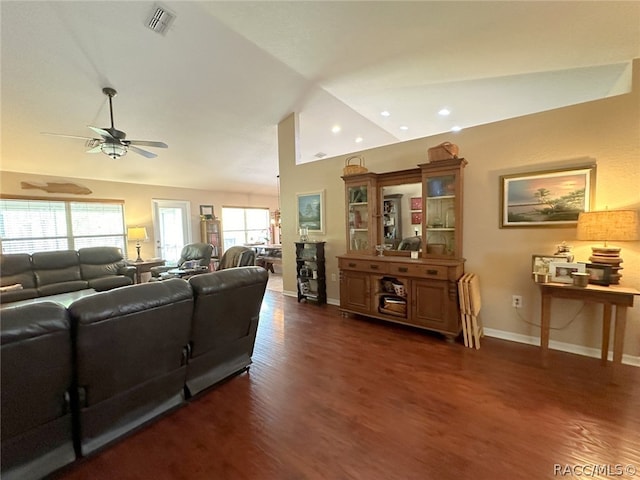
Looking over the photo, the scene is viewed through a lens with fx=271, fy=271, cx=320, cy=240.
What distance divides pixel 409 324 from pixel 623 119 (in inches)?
110

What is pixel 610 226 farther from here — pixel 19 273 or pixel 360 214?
pixel 19 273

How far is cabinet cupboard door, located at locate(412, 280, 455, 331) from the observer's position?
9.89ft

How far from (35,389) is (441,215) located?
12.0ft

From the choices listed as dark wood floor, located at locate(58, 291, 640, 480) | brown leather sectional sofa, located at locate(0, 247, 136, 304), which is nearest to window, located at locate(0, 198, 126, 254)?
brown leather sectional sofa, located at locate(0, 247, 136, 304)

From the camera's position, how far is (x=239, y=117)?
4.64 metres

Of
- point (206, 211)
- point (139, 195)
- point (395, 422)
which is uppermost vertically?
point (139, 195)

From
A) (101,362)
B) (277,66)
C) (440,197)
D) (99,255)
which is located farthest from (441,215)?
(99,255)

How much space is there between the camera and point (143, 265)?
5.94 metres

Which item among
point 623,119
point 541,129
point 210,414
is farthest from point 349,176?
point 210,414

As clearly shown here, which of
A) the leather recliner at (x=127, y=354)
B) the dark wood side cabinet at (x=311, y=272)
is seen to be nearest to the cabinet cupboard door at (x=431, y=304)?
the dark wood side cabinet at (x=311, y=272)

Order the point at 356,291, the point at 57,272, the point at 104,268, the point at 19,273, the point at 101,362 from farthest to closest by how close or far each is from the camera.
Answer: the point at 104,268 → the point at 57,272 → the point at 19,273 → the point at 356,291 → the point at 101,362

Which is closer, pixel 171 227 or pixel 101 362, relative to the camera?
pixel 101 362

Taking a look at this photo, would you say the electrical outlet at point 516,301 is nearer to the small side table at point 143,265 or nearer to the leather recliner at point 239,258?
the leather recliner at point 239,258

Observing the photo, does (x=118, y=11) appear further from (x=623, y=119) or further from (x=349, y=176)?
(x=623, y=119)
